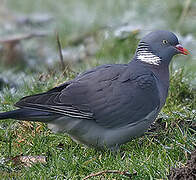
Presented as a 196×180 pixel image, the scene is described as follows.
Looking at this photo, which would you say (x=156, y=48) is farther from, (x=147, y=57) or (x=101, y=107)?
(x=101, y=107)

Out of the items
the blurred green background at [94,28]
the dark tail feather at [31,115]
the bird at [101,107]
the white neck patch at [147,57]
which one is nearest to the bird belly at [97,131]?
the bird at [101,107]

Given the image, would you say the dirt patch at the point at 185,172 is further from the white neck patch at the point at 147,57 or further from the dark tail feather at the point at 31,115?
the white neck patch at the point at 147,57

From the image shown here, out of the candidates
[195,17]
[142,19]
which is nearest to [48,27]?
[142,19]

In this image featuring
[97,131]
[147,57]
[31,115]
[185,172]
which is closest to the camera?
[185,172]

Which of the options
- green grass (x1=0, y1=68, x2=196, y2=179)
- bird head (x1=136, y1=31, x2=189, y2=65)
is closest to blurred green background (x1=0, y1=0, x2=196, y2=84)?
bird head (x1=136, y1=31, x2=189, y2=65)

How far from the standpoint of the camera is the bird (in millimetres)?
4496

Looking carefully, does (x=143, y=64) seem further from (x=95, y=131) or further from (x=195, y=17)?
(x=195, y=17)

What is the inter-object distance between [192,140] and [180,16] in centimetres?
512

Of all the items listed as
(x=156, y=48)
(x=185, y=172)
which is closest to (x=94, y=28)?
(x=156, y=48)

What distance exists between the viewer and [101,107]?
4551mm

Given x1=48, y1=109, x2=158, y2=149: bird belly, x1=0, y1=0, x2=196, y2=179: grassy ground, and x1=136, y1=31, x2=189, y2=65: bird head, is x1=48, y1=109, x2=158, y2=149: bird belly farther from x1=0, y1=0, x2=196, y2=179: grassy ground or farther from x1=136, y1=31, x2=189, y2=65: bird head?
x1=136, y1=31, x2=189, y2=65: bird head

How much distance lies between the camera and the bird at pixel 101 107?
14.8 ft

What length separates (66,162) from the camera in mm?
4230

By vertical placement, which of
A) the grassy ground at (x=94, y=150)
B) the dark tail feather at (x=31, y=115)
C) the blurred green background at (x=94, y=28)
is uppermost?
the dark tail feather at (x=31, y=115)
